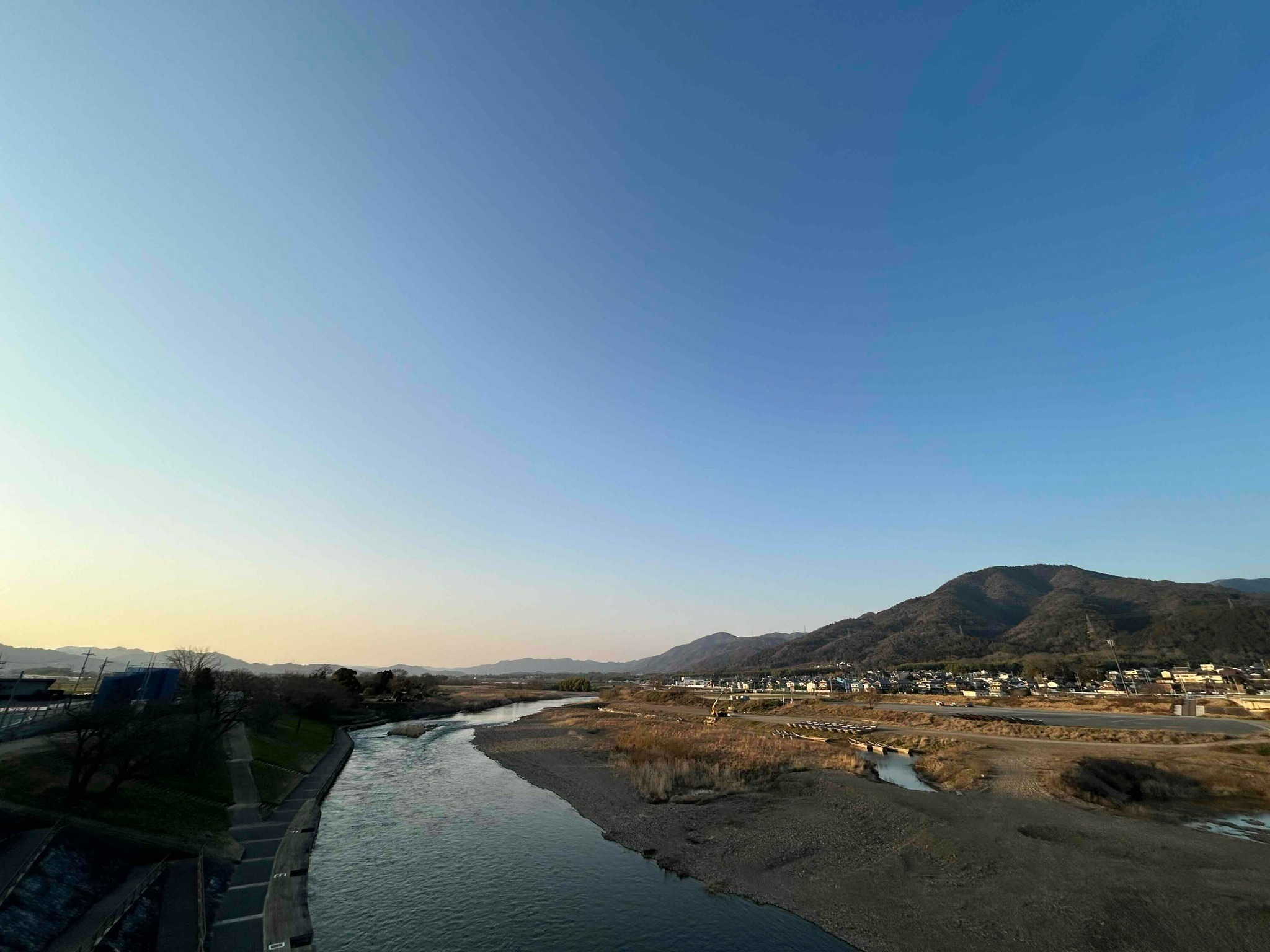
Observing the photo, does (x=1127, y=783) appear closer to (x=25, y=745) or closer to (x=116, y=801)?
(x=116, y=801)

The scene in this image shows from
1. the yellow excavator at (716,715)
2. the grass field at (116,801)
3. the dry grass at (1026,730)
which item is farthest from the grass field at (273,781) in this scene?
the dry grass at (1026,730)

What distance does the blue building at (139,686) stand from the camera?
40.3 m

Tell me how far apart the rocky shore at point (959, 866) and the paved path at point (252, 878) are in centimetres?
1685

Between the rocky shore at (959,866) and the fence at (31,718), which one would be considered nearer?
the rocky shore at (959,866)

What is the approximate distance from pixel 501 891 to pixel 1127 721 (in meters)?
71.9

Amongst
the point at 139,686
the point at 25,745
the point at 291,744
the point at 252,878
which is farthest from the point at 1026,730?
the point at 139,686

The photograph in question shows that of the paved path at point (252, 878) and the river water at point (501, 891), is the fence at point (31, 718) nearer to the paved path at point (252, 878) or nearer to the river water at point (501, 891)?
the paved path at point (252, 878)

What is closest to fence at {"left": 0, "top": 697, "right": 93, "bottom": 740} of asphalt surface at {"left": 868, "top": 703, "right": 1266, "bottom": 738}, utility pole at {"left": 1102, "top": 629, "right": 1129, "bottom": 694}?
asphalt surface at {"left": 868, "top": 703, "right": 1266, "bottom": 738}

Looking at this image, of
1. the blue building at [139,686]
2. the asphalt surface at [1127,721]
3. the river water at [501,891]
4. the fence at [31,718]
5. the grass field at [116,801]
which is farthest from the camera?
the asphalt surface at [1127,721]

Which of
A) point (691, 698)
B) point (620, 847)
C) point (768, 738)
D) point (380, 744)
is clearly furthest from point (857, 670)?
point (620, 847)

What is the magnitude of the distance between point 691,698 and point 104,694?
107089mm

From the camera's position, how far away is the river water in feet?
60.9

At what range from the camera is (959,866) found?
925 inches

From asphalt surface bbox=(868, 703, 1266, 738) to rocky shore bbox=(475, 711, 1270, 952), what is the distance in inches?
1288
